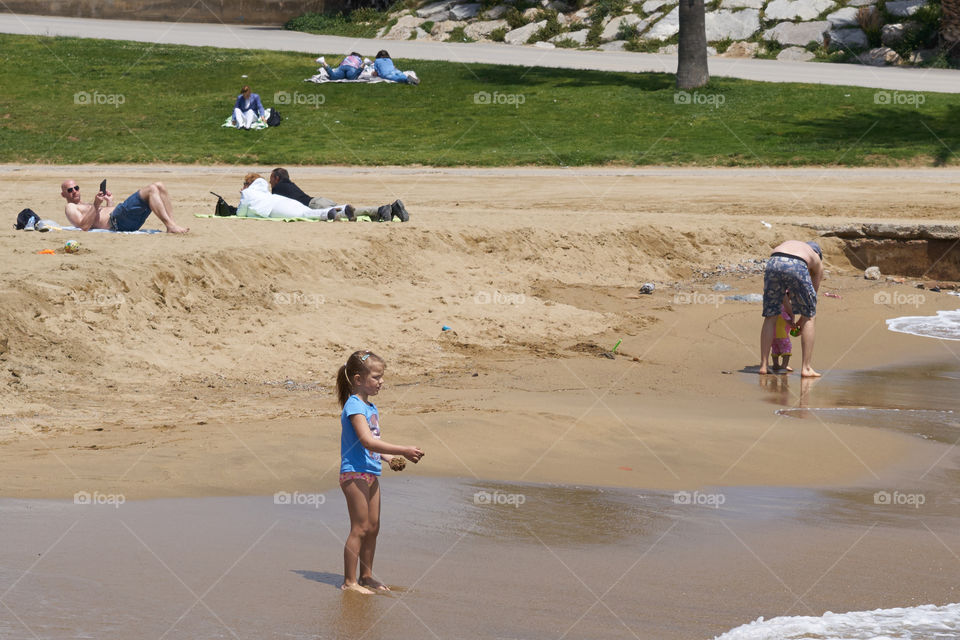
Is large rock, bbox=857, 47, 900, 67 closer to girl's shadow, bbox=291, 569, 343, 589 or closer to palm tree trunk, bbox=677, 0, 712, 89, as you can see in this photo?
palm tree trunk, bbox=677, 0, 712, 89

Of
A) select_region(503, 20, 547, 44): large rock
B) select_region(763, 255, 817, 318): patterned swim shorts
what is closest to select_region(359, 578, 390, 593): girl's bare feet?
select_region(763, 255, 817, 318): patterned swim shorts

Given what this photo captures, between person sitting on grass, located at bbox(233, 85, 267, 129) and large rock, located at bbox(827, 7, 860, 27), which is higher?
large rock, located at bbox(827, 7, 860, 27)

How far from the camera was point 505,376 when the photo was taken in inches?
419

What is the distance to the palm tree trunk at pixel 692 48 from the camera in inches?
984

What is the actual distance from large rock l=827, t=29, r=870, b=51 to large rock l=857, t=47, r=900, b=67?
1.57 feet

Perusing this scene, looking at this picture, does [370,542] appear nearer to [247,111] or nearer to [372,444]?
[372,444]

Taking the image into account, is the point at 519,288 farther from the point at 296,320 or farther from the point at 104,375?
the point at 104,375

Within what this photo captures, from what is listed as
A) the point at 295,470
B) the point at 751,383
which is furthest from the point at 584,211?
the point at 295,470

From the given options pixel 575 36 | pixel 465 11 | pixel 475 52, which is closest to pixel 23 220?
pixel 475 52

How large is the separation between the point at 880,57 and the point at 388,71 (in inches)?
466

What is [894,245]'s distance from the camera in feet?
54.4

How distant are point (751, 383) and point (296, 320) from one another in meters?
4.14

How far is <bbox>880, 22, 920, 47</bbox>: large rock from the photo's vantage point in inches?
1167

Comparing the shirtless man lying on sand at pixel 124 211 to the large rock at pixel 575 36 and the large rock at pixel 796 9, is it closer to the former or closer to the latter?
the large rock at pixel 575 36
